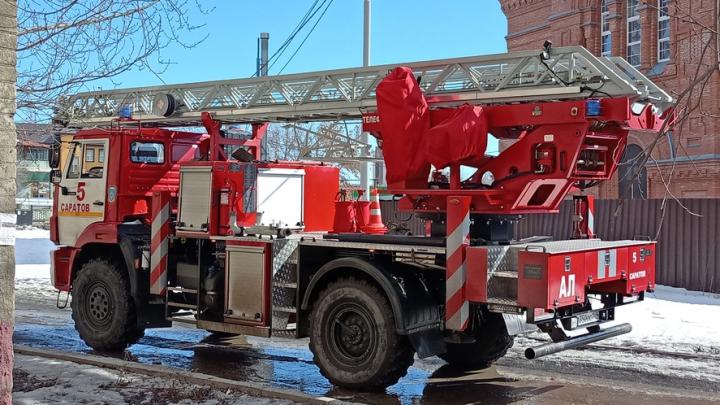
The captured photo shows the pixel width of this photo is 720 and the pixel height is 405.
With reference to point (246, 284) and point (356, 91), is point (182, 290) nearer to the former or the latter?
point (246, 284)

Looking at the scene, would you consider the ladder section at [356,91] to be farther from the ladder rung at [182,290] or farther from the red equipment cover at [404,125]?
the ladder rung at [182,290]

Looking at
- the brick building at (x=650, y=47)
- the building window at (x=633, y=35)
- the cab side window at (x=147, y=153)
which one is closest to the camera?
the cab side window at (x=147, y=153)

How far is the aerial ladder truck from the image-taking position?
22.3 ft

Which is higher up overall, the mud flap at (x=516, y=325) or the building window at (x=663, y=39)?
the building window at (x=663, y=39)

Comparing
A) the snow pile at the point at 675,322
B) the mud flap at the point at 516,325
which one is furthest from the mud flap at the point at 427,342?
the snow pile at the point at 675,322

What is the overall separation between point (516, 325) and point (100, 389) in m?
3.91

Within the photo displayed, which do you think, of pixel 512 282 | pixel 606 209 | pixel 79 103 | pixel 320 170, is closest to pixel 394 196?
pixel 512 282

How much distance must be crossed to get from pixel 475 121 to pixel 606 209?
36.0 ft

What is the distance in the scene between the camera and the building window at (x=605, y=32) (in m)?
26.1

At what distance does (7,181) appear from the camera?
13.8 ft

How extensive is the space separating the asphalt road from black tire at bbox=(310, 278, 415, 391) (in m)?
0.22

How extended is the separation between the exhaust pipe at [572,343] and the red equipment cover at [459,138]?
183 centimetres

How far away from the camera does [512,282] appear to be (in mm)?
6512

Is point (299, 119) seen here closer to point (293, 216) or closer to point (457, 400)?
point (293, 216)
